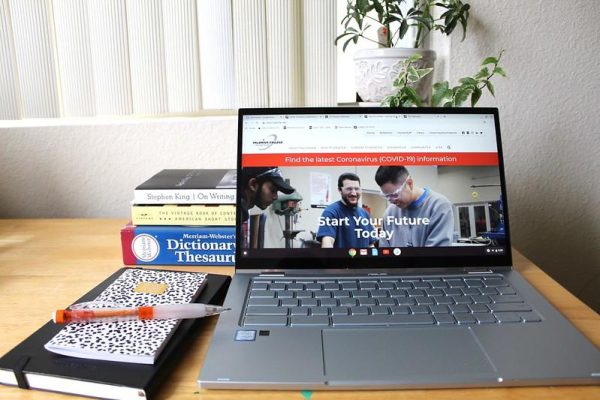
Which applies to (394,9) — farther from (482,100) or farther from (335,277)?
(335,277)

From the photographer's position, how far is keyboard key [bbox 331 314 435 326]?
50 cm

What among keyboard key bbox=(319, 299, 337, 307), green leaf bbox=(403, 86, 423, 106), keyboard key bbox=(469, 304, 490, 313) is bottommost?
keyboard key bbox=(469, 304, 490, 313)

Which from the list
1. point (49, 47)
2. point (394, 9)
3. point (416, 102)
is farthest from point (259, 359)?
point (49, 47)

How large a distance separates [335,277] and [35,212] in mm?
771

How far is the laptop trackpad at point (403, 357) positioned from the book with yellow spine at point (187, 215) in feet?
0.97

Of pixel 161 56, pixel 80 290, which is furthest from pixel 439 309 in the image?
pixel 161 56

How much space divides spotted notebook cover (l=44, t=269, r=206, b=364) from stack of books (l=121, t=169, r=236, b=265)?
0.38 ft

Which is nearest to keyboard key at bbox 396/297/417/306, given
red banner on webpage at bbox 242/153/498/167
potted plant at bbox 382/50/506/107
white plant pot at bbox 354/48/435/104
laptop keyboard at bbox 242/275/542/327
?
laptop keyboard at bbox 242/275/542/327

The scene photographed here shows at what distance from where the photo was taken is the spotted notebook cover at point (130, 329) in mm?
433

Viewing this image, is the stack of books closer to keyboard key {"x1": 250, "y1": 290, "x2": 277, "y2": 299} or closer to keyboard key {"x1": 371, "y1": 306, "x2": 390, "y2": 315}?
keyboard key {"x1": 250, "y1": 290, "x2": 277, "y2": 299}

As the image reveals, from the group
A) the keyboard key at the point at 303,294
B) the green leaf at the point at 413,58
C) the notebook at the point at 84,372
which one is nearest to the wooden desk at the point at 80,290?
the notebook at the point at 84,372

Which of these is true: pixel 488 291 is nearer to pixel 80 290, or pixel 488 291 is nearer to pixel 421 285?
pixel 421 285

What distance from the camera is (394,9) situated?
86 centimetres

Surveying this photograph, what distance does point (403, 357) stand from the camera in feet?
1.45
